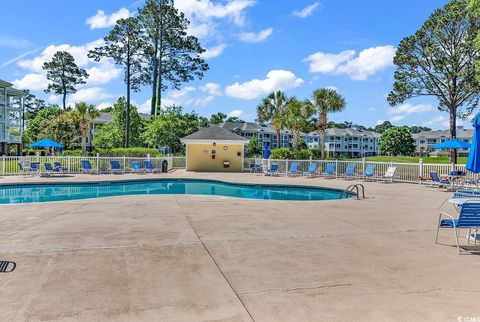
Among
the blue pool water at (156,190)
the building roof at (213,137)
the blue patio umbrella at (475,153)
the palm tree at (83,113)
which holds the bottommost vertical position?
the blue pool water at (156,190)

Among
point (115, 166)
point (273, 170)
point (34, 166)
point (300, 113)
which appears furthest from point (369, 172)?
point (34, 166)

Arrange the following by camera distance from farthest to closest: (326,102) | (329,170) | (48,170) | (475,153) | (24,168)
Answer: (326,102)
(329,170)
(48,170)
(24,168)
(475,153)

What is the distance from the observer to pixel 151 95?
40562mm

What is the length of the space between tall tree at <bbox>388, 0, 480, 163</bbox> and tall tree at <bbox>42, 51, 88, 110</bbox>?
47789mm

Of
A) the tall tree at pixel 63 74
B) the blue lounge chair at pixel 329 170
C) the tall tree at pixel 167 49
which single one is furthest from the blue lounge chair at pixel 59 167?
the tall tree at pixel 63 74

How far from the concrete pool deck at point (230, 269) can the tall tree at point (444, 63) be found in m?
24.1

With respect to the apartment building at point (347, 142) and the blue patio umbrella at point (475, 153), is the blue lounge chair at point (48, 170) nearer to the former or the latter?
the blue patio umbrella at point (475, 153)

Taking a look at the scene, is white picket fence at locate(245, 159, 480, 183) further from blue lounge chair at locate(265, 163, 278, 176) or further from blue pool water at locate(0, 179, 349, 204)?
blue pool water at locate(0, 179, 349, 204)

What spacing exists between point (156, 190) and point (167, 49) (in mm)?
27673

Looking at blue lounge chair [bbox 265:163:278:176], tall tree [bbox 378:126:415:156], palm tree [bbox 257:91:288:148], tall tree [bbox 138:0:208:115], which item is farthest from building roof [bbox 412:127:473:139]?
blue lounge chair [bbox 265:163:278:176]

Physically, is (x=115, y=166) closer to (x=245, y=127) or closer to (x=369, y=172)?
(x=369, y=172)

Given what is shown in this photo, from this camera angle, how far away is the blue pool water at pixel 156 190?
46.3ft

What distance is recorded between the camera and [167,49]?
39.5 m

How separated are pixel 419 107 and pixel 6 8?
107ft
